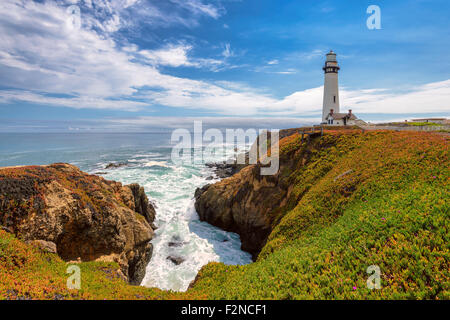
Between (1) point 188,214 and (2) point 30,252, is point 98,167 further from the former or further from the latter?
(2) point 30,252

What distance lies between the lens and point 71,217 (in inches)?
566

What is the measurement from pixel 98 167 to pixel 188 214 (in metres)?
46.7

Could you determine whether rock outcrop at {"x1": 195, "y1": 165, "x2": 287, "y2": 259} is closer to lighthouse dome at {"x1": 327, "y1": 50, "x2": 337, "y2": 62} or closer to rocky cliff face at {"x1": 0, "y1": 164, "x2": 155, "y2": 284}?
rocky cliff face at {"x1": 0, "y1": 164, "x2": 155, "y2": 284}

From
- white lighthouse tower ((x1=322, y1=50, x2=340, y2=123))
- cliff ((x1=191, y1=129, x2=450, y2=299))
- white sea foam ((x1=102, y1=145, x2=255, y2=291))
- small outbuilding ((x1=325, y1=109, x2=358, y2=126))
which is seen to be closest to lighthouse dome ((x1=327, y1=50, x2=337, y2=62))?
white lighthouse tower ((x1=322, y1=50, x2=340, y2=123))

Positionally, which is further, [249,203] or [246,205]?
[246,205]

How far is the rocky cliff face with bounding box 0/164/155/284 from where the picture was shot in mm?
12438

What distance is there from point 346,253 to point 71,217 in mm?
17635

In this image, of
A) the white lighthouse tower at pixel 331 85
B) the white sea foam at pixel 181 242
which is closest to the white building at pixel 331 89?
the white lighthouse tower at pixel 331 85

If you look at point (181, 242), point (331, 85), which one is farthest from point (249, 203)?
point (331, 85)

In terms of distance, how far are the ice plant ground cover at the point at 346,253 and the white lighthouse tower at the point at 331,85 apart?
36.2 metres

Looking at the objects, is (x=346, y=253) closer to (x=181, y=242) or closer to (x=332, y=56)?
(x=181, y=242)

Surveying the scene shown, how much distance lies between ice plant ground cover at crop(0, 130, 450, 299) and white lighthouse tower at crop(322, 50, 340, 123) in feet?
119
